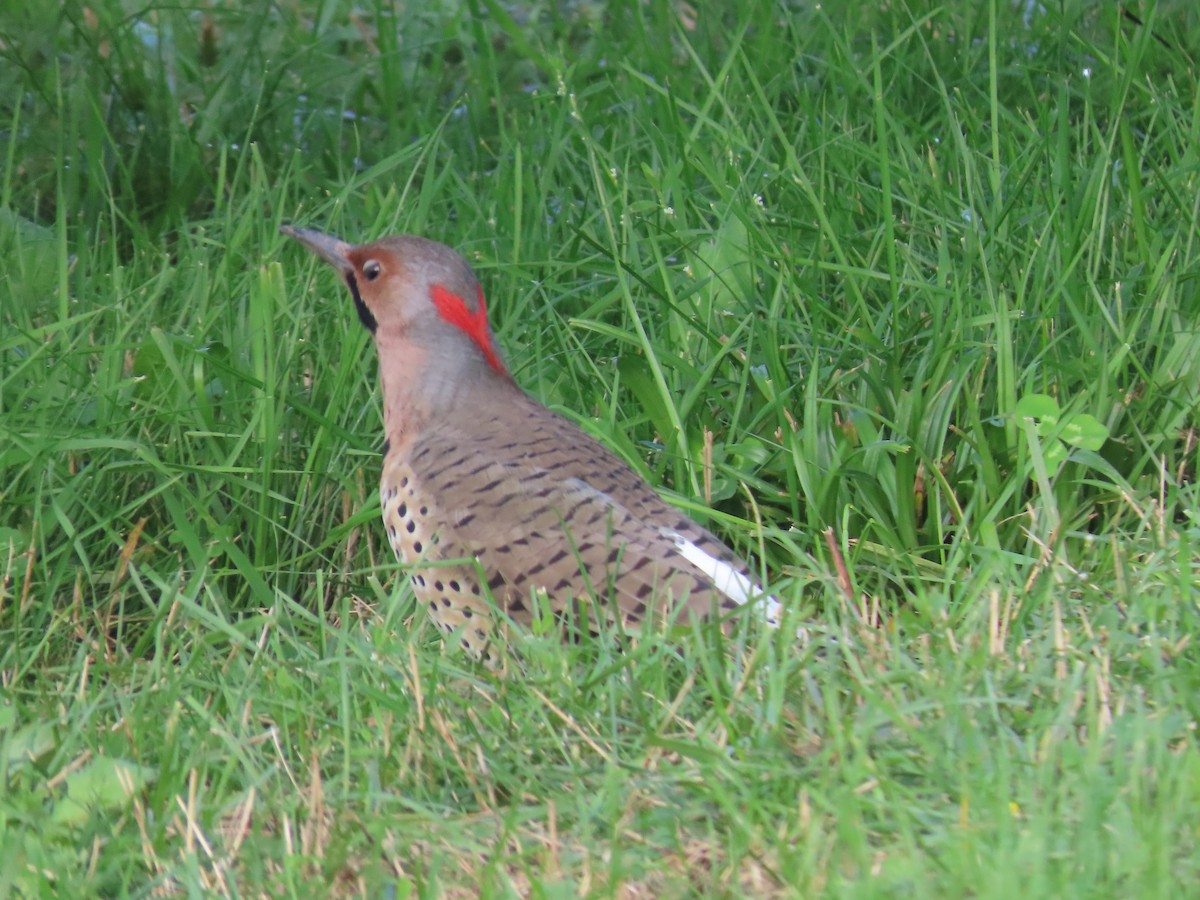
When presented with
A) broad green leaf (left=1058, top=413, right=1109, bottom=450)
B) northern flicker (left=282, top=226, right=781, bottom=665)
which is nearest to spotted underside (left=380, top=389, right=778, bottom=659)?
northern flicker (left=282, top=226, right=781, bottom=665)

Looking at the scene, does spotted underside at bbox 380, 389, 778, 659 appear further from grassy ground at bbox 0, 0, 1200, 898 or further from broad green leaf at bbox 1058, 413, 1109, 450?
broad green leaf at bbox 1058, 413, 1109, 450

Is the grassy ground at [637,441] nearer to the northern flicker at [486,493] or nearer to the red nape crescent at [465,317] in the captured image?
the northern flicker at [486,493]

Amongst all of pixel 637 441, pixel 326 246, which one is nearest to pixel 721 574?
pixel 637 441

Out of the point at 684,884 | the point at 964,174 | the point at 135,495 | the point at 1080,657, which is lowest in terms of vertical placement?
the point at 135,495

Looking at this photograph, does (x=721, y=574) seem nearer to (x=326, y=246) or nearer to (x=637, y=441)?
(x=637, y=441)

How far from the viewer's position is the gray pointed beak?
4.13m

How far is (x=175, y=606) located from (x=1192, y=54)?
146 inches

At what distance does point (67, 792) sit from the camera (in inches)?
108

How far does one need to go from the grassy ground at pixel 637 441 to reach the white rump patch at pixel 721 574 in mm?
182

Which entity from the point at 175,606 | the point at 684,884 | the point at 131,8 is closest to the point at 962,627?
the point at 684,884

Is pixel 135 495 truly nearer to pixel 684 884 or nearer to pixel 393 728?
pixel 393 728

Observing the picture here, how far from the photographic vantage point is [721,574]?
3.37 m

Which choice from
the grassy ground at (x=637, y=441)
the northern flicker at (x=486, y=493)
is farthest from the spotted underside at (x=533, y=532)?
the grassy ground at (x=637, y=441)

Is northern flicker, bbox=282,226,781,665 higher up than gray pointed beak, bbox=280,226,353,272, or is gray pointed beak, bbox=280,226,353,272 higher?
gray pointed beak, bbox=280,226,353,272
